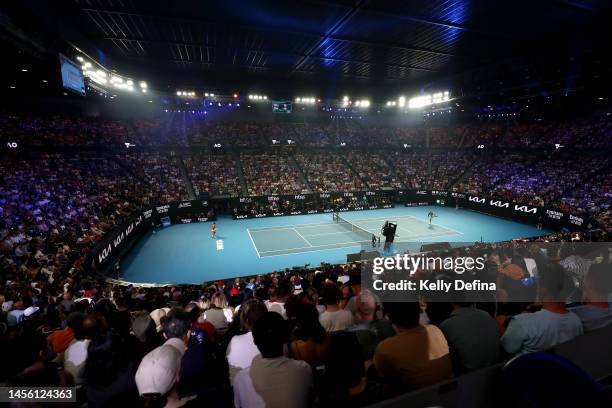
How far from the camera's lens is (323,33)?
1856 centimetres

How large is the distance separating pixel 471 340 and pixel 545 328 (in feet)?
3.03

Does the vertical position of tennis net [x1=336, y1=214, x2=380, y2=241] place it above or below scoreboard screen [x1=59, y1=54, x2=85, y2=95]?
below

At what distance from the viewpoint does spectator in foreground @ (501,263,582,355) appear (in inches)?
135

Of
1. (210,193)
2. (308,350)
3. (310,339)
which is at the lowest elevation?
(210,193)

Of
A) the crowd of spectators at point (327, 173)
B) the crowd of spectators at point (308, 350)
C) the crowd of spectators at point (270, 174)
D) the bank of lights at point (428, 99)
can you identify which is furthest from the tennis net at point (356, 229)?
the crowd of spectators at point (308, 350)

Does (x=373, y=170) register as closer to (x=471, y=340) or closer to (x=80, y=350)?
(x=471, y=340)

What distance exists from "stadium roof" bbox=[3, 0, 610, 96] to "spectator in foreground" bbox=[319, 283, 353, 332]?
1486cm

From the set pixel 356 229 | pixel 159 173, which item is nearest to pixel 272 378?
pixel 356 229

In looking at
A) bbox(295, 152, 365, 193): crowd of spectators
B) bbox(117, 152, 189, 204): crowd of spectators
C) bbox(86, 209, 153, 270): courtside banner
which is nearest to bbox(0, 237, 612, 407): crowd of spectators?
bbox(86, 209, 153, 270): courtside banner

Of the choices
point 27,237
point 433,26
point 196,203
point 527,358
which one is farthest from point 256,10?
point 196,203

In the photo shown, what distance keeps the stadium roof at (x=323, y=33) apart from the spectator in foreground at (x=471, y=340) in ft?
51.8

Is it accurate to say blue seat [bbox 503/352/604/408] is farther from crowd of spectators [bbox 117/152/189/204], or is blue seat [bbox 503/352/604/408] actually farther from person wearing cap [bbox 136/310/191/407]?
crowd of spectators [bbox 117/152/189/204]

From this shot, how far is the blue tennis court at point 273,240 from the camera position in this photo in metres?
18.0

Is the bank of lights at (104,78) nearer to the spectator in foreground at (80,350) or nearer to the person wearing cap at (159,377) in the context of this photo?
the spectator in foreground at (80,350)
